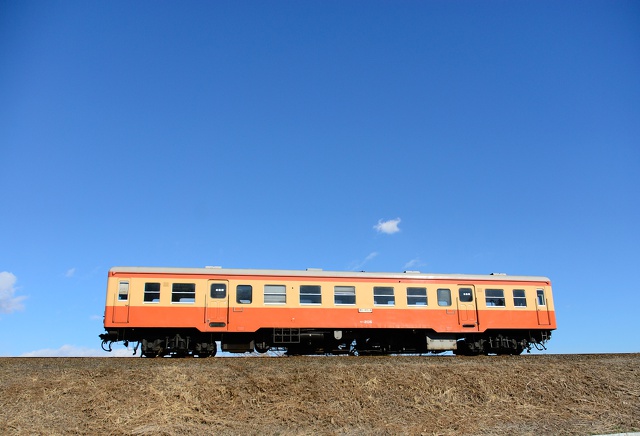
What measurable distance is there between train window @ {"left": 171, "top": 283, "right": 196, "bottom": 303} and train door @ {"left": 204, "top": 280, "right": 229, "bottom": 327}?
0.57 meters

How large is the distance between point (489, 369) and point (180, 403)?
8305mm

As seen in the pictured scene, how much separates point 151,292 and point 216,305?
7.88 feet

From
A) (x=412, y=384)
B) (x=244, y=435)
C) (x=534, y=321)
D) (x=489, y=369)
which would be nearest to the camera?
(x=244, y=435)

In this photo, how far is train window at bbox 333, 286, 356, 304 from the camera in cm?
2084

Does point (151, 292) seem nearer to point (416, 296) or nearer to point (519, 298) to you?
point (416, 296)

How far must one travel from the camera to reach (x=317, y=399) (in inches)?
489

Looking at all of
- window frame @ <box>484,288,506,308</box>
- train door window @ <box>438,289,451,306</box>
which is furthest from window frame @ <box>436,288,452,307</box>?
window frame @ <box>484,288,506,308</box>

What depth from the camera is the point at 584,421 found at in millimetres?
12258

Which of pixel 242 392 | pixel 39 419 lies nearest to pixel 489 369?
pixel 242 392

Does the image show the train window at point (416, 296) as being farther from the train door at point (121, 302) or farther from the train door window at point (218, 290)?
the train door at point (121, 302)

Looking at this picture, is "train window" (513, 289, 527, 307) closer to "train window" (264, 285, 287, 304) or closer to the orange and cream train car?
the orange and cream train car

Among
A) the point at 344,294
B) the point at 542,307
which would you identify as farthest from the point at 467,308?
the point at 344,294

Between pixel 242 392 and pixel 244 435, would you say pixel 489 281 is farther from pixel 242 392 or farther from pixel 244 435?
pixel 244 435

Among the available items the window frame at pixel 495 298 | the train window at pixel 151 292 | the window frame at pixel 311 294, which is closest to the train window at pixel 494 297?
the window frame at pixel 495 298
